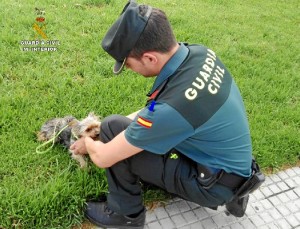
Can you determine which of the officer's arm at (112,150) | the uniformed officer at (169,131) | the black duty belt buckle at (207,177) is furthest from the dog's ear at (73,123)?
the black duty belt buckle at (207,177)

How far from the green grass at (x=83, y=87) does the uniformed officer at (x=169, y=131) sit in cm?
43

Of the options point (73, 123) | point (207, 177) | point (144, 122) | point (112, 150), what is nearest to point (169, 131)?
point (144, 122)

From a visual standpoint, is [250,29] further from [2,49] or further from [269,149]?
[2,49]

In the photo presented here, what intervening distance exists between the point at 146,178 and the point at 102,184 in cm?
54

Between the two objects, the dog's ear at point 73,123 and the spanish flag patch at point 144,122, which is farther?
the dog's ear at point 73,123

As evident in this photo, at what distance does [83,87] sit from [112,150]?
187cm

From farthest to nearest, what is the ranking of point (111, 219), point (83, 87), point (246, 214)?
point (83, 87) → point (246, 214) → point (111, 219)

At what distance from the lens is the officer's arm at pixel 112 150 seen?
2.46 m

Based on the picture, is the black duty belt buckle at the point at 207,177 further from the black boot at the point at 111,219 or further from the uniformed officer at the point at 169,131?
the black boot at the point at 111,219

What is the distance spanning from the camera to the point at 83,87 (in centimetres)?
425

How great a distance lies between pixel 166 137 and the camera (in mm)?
2330

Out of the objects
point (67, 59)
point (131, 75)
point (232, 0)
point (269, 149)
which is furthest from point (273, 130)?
point (232, 0)

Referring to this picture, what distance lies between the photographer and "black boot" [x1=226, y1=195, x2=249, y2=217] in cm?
296

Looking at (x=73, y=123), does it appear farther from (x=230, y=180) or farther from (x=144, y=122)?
(x=230, y=180)
